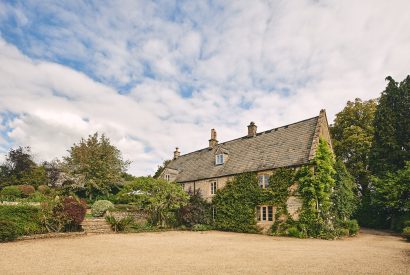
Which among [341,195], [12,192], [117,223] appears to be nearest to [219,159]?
[341,195]

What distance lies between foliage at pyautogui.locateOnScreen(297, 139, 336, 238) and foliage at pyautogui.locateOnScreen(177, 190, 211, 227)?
30.4 feet

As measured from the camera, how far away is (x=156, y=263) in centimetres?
995

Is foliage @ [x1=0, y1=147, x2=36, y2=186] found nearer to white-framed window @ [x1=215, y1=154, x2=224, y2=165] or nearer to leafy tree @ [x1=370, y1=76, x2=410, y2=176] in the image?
white-framed window @ [x1=215, y1=154, x2=224, y2=165]

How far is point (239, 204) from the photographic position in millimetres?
24906

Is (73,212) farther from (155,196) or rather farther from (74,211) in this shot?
(155,196)

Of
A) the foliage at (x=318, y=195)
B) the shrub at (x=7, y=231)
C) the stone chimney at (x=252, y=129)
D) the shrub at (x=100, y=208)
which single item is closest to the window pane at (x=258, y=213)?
the foliage at (x=318, y=195)

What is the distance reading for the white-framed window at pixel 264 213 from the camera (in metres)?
23.1

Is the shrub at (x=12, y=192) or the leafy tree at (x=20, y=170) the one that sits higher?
the leafy tree at (x=20, y=170)

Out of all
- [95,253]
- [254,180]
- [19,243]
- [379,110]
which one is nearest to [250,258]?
[95,253]

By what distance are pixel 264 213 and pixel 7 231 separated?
59.3 feet

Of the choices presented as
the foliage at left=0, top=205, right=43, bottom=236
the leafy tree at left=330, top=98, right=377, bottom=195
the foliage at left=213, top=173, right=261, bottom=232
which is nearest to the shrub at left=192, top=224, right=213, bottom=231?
the foliage at left=213, top=173, right=261, bottom=232

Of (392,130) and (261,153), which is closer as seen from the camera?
(261,153)

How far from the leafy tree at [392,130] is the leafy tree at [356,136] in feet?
14.2

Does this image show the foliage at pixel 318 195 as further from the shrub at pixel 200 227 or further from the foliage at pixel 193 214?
the foliage at pixel 193 214
